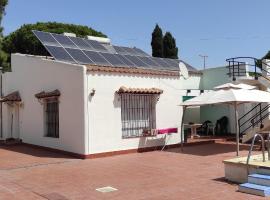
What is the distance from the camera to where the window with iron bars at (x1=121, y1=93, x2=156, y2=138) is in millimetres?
16141

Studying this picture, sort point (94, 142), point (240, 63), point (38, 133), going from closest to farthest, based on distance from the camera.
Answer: point (94, 142)
point (38, 133)
point (240, 63)

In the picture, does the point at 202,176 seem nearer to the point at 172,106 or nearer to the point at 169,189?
the point at 169,189

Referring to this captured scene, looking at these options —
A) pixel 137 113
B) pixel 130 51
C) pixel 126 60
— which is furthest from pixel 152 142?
pixel 130 51

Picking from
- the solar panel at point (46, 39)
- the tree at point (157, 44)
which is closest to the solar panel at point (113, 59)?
the solar panel at point (46, 39)

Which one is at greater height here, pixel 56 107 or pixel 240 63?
pixel 240 63

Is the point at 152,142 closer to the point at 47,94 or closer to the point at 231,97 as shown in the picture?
the point at 231,97

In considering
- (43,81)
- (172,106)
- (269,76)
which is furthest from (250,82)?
(43,81)

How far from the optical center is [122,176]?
36.7 ft

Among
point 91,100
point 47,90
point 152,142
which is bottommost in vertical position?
point 152,142

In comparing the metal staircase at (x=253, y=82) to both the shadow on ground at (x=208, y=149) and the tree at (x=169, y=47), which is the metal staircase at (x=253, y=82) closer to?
the shadow on ground at (x=208, y=149)

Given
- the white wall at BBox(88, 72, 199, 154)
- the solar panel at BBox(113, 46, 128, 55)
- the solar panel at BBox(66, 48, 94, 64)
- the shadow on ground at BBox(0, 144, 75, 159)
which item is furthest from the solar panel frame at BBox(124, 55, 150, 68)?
the shadow on ground at BBox(0, 144, 75, 159)

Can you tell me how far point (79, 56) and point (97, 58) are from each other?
0.90m

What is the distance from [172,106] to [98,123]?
4095 mm

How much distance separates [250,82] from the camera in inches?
781
